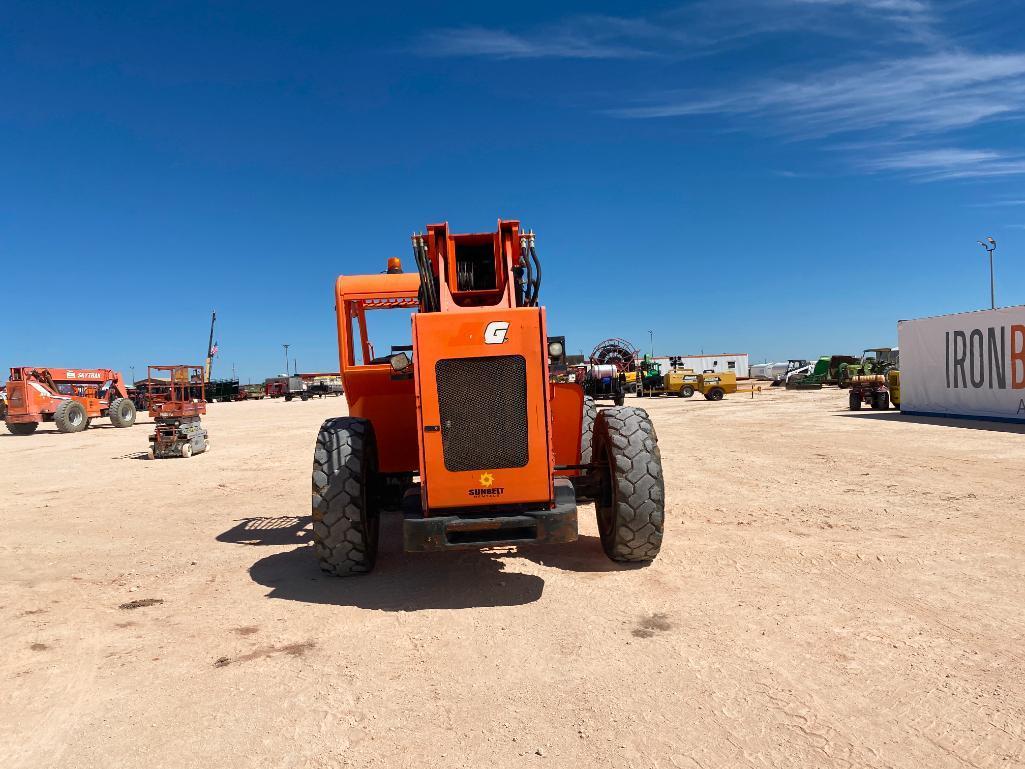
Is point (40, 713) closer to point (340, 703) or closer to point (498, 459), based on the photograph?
point (340, 703)

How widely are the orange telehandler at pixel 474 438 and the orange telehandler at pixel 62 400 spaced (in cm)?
2398

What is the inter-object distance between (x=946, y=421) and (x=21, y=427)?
31652 mm

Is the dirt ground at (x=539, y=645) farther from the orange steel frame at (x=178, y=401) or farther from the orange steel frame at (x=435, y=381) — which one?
the orange steel frame at (x=178, y=401)

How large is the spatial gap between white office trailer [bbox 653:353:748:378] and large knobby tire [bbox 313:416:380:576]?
6636cm

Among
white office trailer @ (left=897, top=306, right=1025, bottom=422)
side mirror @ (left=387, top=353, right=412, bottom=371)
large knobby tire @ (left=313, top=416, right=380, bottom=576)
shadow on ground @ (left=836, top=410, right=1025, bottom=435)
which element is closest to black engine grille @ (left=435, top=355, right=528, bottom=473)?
side mirror @ (left=387, top=353, right=412, bottom=371)

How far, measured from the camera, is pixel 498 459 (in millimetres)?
4695

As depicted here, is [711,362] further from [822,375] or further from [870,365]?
[870,365]

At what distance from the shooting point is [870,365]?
39.4 metres

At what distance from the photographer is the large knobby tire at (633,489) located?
5.14 meters

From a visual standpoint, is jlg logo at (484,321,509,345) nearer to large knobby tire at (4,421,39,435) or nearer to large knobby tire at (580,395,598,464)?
large knobby tire at (580,395,598,464)

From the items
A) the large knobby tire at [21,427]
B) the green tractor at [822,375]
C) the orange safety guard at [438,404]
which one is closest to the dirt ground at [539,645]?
the orange safety guard at [438,404]

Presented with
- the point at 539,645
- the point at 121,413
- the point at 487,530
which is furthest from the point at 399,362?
the point at 121,413

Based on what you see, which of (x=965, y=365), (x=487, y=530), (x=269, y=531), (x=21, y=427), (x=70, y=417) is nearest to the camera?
(x=487, y=530)

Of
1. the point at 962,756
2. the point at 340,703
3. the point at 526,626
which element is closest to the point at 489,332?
the point at 526,626
